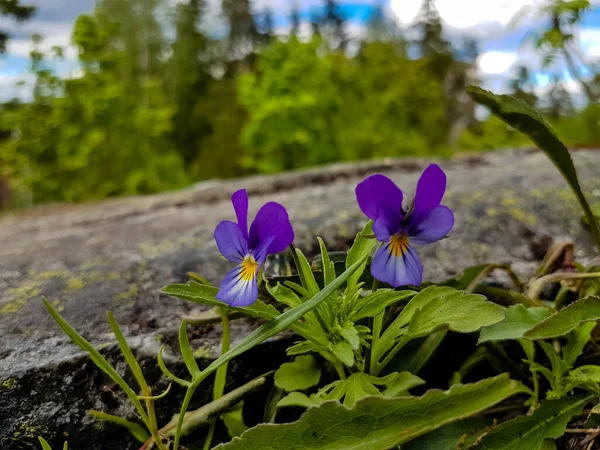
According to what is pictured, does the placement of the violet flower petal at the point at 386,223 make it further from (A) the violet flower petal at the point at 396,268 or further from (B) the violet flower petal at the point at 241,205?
(B) the violet flower petal at the point at 241,205

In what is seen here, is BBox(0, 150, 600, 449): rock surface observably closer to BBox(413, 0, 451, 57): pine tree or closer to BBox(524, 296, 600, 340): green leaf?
BBox(524, 296, 600, 340): green leaf

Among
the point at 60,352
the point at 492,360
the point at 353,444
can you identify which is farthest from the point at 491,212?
the point at 60,352

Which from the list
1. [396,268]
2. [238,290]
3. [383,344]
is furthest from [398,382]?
[238,290]

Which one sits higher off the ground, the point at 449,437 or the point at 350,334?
the point at 350,334

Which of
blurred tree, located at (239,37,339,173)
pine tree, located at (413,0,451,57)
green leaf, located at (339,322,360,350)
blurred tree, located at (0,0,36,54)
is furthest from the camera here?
pine tree, located at (413,0,451,57)

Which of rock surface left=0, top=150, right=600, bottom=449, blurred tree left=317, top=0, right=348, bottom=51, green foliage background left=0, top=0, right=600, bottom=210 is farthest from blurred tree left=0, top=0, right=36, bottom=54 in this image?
blurred tree left=317, top=0, right=348, bottom=51

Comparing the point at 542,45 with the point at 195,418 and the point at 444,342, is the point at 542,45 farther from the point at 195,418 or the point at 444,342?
the point at 195,418

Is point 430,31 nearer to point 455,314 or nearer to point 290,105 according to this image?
point 290,105
